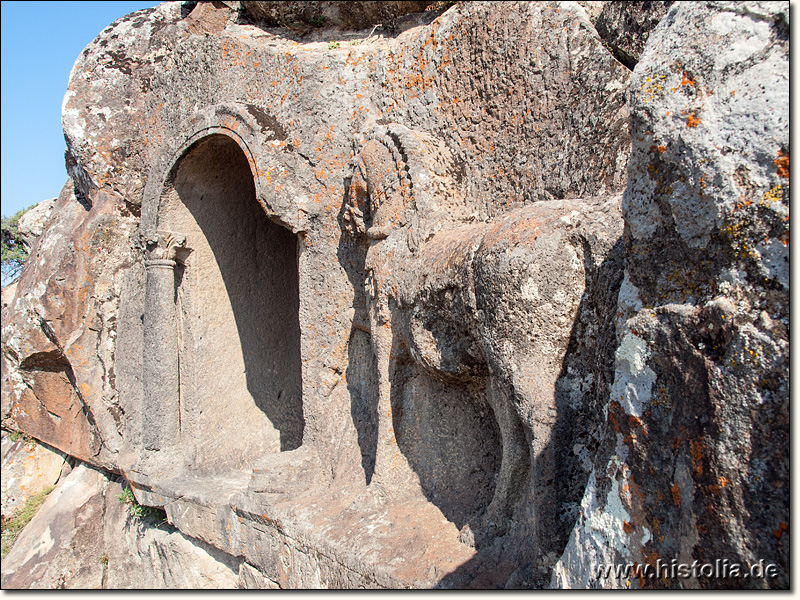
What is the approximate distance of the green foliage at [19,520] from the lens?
543 centimetres

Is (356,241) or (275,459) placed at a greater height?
(356,241)

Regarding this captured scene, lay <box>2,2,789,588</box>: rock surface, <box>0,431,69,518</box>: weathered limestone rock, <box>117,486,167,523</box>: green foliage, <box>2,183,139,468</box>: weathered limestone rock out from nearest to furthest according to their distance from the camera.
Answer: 1. <box>2,2,789,588</box>: rock surface
2. <box>117,486,167,523</box>: green foliage
3. <box>2,183,139,468</box>: weathered limestone rock
4. <box>0,431,69,518</box>: weathered limestone rock

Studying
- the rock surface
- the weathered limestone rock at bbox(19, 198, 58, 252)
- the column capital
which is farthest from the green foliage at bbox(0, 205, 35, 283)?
the column capital

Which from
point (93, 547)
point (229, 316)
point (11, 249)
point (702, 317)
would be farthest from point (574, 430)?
point (11, 249)

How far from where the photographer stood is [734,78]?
52.8 inches

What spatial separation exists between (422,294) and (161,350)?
247 centimetres

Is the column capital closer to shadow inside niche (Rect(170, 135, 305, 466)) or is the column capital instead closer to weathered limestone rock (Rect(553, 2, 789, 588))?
shadow inside niche (Rect(170, 135, 305, 466))

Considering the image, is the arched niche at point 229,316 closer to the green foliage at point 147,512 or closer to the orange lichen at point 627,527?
the green foliage at point 147,512

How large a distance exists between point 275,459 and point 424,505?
112cm

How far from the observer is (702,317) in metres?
1.34

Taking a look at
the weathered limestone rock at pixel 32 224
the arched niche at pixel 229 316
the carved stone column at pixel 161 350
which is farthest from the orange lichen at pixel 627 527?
the weathered limestone rock at pixel 32 224

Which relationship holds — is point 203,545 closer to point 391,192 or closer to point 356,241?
point 356,241

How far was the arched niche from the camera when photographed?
442cm

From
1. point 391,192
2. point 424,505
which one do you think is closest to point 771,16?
point 391,192
